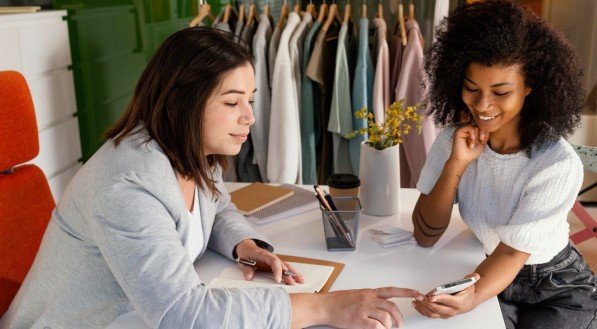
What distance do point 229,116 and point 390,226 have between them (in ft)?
1.80

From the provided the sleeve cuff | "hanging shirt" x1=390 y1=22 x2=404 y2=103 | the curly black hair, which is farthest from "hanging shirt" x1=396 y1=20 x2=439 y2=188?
the sleeve cuff

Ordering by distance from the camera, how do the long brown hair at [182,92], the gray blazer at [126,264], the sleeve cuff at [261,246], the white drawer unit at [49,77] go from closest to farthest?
the gray blazer at [126,264] < the long brown hair at [182,92] < the sleeve cuff at [261,246] < the white drawer unit at [49,77]

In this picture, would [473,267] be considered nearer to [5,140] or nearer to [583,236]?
[5,140]

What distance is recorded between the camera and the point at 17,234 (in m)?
1.35

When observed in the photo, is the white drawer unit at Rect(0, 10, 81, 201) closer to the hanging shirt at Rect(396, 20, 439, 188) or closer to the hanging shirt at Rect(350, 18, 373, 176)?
the hanging shirt at Rect(350, 18, 373, 176)

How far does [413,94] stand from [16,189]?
166 cm

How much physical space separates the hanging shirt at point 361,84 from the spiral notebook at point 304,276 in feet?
4.07

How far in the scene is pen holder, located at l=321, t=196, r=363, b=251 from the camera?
4.55ft

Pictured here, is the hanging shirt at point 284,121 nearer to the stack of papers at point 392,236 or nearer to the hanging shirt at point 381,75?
the hanging shirt at point 381,75

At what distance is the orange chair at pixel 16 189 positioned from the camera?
51.4 inches

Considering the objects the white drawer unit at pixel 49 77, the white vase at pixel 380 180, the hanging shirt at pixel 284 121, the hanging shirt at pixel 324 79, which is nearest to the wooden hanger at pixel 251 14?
the hanging shirt at pixel 284 121

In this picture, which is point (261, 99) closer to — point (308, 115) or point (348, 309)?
point (308, 115)

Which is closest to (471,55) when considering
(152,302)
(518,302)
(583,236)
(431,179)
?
(431,179)

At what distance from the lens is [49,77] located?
253 cm
